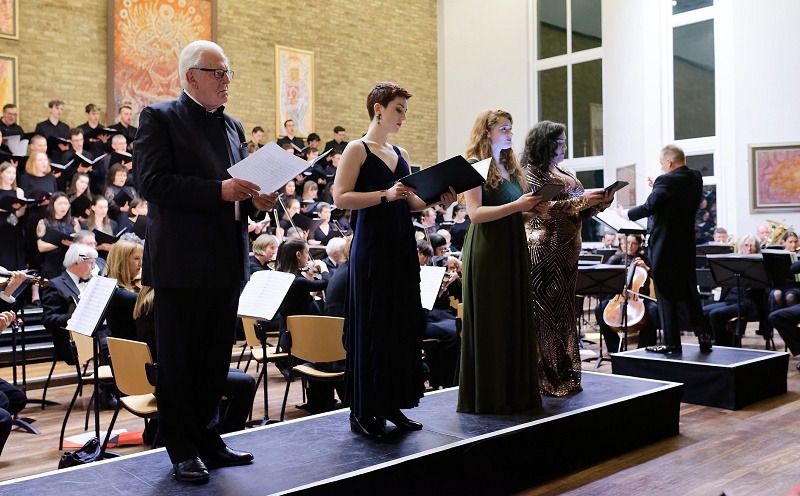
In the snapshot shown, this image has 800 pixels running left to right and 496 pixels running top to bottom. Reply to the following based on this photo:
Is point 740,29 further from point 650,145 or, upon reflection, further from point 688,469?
point 688,469

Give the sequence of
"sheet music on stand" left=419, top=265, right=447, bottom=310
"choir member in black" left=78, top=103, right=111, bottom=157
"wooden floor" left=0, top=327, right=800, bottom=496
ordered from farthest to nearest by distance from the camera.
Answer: "choir member in black" left=78, top=103, right=111, bottom=157 → "sheet music on stand" left=419, top=265, right=447, bottom=310 → "wooden floor" left=0, top=327, right=800, bottom=496

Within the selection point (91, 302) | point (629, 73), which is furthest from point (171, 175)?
point (629, 73)

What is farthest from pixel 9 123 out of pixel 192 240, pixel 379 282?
pixel 192 240

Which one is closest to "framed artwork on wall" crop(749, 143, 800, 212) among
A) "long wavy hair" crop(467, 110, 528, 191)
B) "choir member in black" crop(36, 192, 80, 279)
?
"long wavy hair" crop(467, 110, 528, 191)

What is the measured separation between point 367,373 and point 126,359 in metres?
1.36

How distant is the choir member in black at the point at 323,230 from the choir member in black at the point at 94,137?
304 cm

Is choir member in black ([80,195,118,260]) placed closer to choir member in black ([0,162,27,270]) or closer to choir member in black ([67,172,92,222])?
choir member in black ([67,172,92,222])

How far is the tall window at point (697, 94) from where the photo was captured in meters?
12.6

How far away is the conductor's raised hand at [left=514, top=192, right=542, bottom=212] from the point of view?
3555mm

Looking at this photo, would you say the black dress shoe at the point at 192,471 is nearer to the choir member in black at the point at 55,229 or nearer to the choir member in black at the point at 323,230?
the choir member in black at the point at 55,229

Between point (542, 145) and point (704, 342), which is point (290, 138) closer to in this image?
point (704, 342)

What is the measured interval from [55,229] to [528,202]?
246 inches

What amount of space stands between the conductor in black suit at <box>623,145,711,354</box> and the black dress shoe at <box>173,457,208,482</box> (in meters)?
3.81

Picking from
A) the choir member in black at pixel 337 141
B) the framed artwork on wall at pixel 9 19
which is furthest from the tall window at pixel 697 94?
the framed artwork on wall at pixel 9 19
